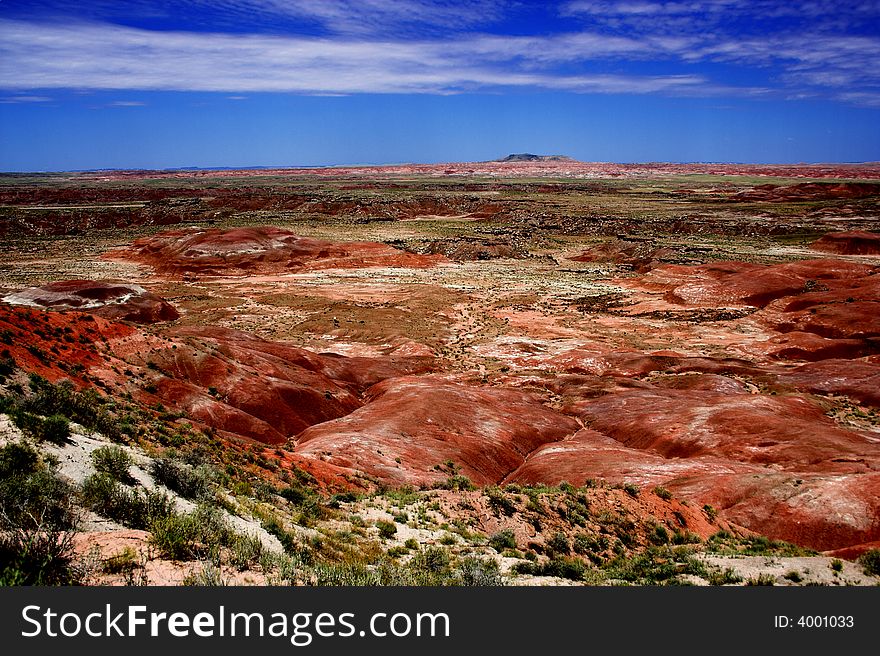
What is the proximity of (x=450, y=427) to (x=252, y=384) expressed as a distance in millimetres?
8188

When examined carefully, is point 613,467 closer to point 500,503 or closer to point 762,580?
point 500,503

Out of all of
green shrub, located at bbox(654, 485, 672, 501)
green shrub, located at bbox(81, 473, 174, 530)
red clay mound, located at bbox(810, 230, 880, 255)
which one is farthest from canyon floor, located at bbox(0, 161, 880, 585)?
red clay mound, located at bbox(810, 230, 880, 255)

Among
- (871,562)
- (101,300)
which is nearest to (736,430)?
(871,562)

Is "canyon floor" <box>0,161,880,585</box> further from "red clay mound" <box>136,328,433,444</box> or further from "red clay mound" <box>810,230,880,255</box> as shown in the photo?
"red clay mound" <box>810,230,880,255</box>

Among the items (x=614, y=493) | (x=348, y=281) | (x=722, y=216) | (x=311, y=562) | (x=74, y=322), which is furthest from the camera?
(x=722, y=216)

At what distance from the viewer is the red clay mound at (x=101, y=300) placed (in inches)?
1470

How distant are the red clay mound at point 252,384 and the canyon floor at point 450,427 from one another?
12 cm

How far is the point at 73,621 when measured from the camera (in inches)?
194

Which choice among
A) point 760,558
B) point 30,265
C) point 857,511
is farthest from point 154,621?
point 30,265

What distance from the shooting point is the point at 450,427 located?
802 inches

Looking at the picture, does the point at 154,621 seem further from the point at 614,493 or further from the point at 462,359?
the point at 462,359

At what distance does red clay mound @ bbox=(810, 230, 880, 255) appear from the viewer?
220 feet

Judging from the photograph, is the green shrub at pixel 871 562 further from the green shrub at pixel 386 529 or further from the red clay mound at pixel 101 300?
the red clay mound at pixel 101 300

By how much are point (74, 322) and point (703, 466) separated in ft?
75.8
